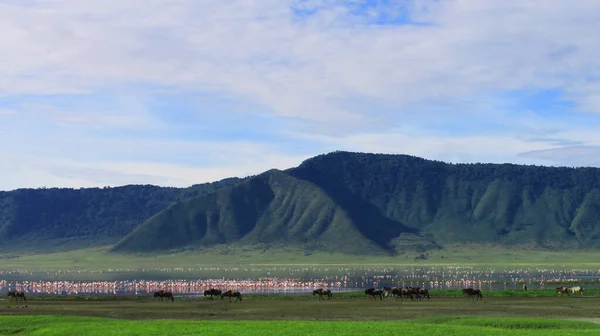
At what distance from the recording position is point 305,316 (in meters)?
58.2

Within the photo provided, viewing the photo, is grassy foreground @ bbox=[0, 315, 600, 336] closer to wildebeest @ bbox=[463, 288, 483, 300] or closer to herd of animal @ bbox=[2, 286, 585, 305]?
herd of animal @ bbox=[2, 286, 585, 305]

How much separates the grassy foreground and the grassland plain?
0.15 ft

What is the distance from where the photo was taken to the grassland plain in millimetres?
42781

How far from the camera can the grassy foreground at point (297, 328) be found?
41.0m

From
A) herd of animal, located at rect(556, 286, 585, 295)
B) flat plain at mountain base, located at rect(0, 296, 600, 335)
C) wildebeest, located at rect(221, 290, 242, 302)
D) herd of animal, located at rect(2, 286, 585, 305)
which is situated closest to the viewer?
flat plain at mountain base, located at rect(0, 296, 600, 335)

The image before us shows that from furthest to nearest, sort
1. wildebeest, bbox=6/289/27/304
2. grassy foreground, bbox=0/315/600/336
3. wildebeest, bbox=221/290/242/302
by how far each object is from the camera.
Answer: wildebeest, bbox=6/289/27/304 → wildebeest, bbox=221/290/242/302 → grassy foreground, bbox=0/315/600/336

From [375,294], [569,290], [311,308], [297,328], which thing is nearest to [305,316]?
[311,308]

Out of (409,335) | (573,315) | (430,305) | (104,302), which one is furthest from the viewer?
(104,302)

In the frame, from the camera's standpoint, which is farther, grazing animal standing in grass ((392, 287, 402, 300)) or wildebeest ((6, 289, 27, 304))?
grazing animal standing in grass ((392, 287, 402, 300))

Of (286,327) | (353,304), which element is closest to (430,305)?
(353,304)

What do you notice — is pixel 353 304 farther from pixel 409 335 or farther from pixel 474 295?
pixel 409 335

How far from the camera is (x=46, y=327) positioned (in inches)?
1834

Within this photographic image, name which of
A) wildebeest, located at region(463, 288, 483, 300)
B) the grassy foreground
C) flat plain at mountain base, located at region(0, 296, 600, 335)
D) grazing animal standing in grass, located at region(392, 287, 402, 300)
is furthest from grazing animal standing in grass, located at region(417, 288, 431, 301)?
the grassy foreground

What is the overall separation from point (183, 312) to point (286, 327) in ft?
73.2
